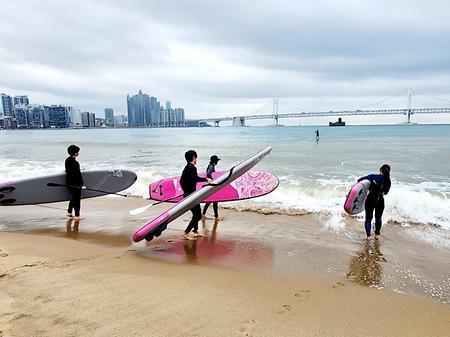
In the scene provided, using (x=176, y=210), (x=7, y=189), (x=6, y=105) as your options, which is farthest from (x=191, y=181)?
(x=6, y=105)

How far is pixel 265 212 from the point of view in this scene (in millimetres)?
7324

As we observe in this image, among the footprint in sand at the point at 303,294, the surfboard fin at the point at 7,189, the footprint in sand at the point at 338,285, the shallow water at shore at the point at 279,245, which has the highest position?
the surfboard fin at the point at 7,189

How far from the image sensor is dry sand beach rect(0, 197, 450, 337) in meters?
2.56

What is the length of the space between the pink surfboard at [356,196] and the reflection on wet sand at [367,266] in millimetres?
663

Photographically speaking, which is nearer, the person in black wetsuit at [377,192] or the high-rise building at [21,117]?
the person in black wetsuit at [377,192]

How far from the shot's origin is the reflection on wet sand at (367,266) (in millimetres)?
3670

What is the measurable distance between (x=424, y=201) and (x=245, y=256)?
6135 millimetres

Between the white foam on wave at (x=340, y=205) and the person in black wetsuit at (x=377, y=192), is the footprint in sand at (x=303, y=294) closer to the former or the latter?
the person in black wetsuit at (x=377, y=192)

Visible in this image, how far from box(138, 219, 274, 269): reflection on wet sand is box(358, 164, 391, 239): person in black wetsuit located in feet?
5.94

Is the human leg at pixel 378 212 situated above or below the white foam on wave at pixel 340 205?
above

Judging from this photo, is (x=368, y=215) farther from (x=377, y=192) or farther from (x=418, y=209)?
(x=418, y=209)

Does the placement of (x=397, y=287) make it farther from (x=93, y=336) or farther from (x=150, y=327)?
(x=93, y=336)

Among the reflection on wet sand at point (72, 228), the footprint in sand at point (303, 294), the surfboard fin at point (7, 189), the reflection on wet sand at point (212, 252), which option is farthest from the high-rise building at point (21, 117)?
the footprint in sand at point (303, 294)

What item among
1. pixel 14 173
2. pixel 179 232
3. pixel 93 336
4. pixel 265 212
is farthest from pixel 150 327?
pixel 14 173
